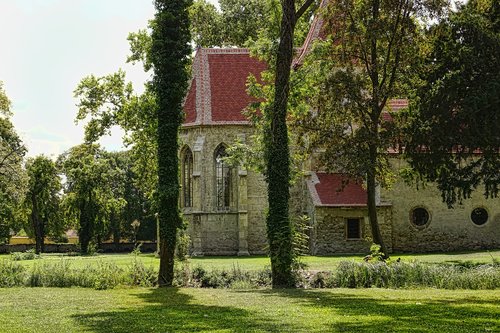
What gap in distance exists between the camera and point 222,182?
38250mm

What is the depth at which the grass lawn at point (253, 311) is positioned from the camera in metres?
10.6

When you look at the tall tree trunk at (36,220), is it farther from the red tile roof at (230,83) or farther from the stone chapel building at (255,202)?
the red tile roof at (230,83)

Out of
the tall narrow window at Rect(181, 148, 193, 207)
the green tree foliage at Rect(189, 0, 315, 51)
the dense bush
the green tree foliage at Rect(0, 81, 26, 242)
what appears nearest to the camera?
the dense bush

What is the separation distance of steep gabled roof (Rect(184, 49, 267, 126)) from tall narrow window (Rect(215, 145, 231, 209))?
2.19m

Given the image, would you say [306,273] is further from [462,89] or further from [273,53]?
[462,89]

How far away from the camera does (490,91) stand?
25.7m

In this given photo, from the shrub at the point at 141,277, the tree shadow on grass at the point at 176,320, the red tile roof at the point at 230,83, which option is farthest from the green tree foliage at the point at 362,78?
the tree shadow on grass at the point at 176,320

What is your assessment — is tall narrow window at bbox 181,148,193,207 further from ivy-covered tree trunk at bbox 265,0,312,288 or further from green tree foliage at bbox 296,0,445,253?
ivy-covered tree trunk at bbox 265,0,312,288

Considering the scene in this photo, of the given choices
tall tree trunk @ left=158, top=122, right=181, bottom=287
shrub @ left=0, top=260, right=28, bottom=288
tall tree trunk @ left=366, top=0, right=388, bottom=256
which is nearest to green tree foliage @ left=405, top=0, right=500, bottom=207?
tall tree trunk @ left=366, top=0, right=388, bottom=256

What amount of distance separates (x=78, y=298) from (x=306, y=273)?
8.31m

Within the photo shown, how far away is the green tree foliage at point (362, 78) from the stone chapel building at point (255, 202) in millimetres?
8283

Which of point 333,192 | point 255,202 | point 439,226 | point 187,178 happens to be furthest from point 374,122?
point 187,178

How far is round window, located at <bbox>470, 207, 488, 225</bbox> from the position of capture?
3612 cm

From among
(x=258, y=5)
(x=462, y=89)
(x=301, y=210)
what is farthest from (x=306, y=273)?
(x=258, y=5)
